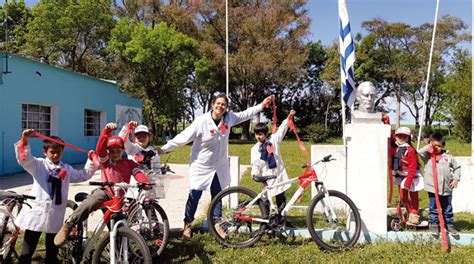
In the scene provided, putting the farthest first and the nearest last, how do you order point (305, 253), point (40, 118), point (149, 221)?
point (40, 118)
point (305, 253)
point (149, 221)

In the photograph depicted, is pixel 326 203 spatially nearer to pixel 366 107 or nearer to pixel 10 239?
pixel 366 107

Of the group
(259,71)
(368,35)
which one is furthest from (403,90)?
(259,71)

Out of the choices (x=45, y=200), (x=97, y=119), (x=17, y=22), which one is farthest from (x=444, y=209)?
(x=17, y=22)

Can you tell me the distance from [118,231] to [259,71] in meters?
25.5

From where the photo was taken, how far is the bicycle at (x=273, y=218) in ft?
14.7

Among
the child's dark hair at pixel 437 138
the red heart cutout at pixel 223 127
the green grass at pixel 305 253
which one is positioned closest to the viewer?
the green grass at pixel 305 253

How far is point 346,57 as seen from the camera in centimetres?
559

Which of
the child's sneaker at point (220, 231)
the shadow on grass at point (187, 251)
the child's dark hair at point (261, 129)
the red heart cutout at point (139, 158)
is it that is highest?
the child's dark hair at point (261, 129)

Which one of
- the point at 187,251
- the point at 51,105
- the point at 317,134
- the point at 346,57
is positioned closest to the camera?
the point at 187,251

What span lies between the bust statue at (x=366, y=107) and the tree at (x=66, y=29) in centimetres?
2343

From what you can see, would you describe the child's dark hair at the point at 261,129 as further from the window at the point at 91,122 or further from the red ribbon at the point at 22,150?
the window at the point at 91,122

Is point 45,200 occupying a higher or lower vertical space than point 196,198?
higher

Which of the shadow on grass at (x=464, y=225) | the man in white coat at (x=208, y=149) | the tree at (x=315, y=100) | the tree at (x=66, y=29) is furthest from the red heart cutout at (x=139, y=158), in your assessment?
the tree at (x=315, y=100)

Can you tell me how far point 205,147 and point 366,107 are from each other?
1.92 metres
